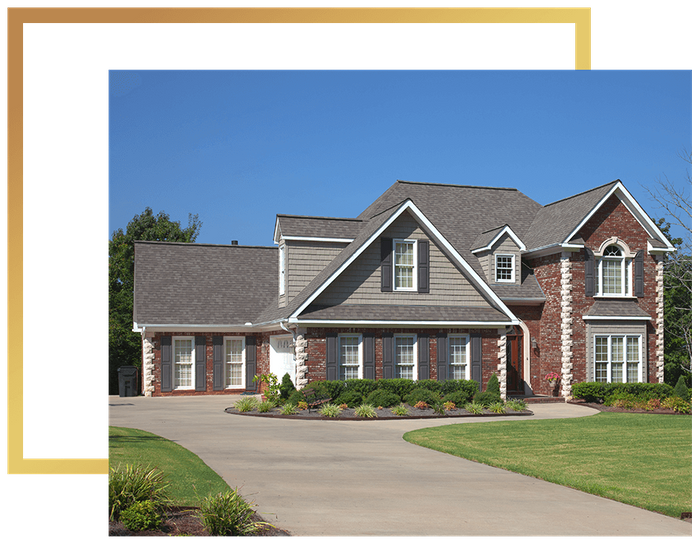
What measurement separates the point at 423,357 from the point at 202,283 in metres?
12.0

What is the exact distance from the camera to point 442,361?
24.5 meters

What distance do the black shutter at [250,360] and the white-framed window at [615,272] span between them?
14952 millimetres

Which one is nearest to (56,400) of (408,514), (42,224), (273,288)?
(42,224)

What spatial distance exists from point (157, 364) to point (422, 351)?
1166cm

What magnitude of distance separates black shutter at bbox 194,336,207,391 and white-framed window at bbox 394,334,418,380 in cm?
960

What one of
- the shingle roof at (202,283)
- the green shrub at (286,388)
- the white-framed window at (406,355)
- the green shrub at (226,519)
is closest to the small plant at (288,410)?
the green shrub at (286,388)

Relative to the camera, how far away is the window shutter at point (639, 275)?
28.2 meters

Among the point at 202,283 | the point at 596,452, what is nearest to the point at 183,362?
the point at 202,283

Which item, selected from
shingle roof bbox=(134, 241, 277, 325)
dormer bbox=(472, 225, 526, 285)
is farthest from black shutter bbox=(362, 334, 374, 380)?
shingle roof bbox=(134, 241, 277, 325)

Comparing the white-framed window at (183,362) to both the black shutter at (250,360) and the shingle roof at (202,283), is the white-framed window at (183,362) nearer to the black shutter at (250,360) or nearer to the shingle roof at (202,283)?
the shingle roof at (202,283)

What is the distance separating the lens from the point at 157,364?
28891 millimetres

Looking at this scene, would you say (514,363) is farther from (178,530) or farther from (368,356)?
(178,530)

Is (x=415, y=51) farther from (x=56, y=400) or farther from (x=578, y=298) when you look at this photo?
(x=578, y=298)

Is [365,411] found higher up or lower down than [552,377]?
lower down
